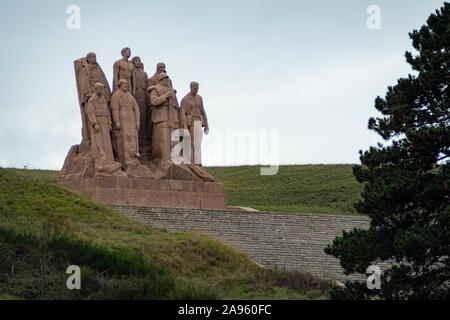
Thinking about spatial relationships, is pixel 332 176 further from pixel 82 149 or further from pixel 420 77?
pixel 420 77

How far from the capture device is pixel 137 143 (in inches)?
1148

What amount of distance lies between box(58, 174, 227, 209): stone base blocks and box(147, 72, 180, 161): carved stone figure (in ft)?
4.17

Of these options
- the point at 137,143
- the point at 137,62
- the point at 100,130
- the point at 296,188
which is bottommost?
the point at 296,188

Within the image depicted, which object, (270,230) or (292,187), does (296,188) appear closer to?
(292,187)

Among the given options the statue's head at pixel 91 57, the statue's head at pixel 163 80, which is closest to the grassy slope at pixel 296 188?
the statue's head at pixel 163 80

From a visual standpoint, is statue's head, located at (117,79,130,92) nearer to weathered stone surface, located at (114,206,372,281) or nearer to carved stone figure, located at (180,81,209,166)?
carved stone figure, located at (180,81,209,166)

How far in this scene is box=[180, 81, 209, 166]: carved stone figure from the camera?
30.5 m

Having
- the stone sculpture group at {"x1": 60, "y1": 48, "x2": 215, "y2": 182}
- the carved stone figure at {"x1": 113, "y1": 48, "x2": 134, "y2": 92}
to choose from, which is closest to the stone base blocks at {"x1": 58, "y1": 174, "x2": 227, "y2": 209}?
the stone sculpture group at {"x1": 60, "y1": 48, "x2": 215, "y2": 182}

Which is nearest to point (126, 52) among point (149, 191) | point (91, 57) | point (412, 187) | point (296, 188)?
point (91, 57)

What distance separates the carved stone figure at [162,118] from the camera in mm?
29703

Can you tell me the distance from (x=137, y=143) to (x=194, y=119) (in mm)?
2500

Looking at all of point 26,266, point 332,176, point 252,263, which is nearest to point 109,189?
point 252,263

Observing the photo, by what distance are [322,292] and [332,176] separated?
2679 cm

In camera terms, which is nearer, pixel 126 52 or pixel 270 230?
pixel 270 230
